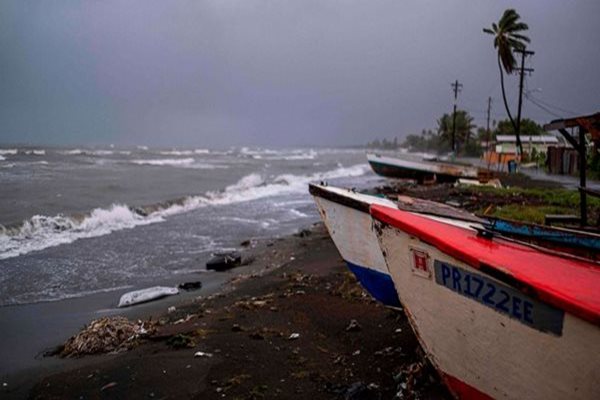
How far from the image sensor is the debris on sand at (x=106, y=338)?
509 centimetres

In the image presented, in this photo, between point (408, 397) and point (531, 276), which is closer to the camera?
point (531, 276)

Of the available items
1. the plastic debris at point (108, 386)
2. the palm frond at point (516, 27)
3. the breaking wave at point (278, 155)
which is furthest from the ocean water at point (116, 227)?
the breaking wave at point (278, 155)

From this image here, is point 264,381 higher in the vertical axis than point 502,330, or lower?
lower

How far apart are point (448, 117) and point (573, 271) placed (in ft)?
252

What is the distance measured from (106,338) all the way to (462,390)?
13.4ft

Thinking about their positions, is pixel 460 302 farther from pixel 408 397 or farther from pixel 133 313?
pixel 133 313

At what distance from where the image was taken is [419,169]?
93.9 ft

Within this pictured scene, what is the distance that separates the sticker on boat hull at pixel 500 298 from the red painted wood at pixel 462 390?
2.46ft

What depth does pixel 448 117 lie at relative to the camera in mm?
74375

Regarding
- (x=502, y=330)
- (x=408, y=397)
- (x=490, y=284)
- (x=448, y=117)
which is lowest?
(x=408, y=397)

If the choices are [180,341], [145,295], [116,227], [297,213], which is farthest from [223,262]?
[297,213]

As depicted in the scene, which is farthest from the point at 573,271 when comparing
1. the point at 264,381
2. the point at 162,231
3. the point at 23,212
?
the point at 23,212

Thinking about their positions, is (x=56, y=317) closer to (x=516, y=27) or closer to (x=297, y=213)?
(x=297, y=213)

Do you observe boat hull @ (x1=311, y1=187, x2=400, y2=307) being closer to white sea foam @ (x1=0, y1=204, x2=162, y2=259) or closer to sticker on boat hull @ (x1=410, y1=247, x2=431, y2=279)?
sticker on boat hull @ (x1=410, y1=247, x2=431, y2=279)
